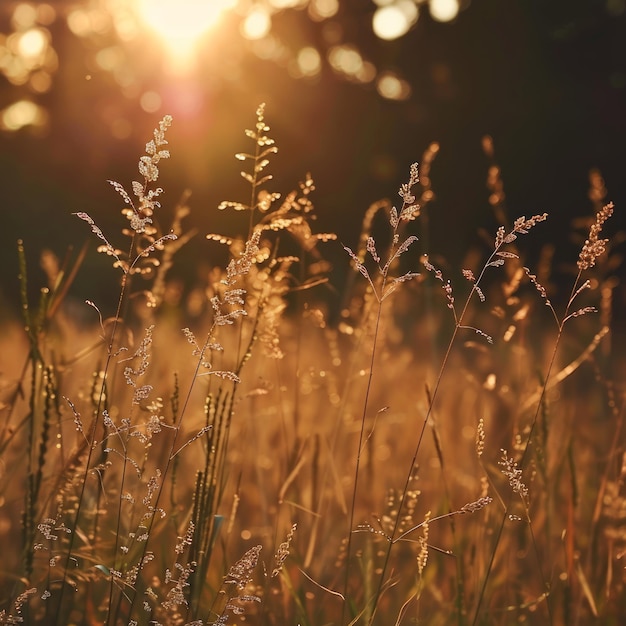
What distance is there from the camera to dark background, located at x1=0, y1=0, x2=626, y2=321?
1360 cm

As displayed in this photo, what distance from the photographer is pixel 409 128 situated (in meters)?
15.4

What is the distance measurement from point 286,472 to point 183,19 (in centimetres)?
934

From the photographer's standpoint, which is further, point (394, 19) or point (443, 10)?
point (394, 19)

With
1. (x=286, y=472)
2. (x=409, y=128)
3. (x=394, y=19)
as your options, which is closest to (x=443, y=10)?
(x=394, y=19)

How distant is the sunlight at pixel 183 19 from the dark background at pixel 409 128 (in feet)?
3.44

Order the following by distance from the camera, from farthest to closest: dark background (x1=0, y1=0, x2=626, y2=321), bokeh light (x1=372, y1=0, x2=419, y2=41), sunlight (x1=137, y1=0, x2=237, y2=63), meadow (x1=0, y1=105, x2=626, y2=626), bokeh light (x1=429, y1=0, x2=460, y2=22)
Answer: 1. bokeh light (x1=372, y1=0, x2=419, y2=41)
2. bokeh light (x1=429, y1=0, x2=460, y2=22)
3. dark background (x1=0, y1=0, x2=626, y2=321)
4. sunlight (x1=137, y1=0, x2=237, y2=63)
5. meadow (x1=0, y1=105, x2=626, y2=626)

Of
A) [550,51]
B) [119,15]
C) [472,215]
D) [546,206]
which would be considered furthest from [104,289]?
[119,15]

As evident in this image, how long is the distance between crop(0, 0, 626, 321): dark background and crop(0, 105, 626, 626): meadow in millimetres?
8369

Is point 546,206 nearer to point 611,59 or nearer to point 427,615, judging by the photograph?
point 611,59

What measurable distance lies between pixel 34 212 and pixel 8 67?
6738 mm

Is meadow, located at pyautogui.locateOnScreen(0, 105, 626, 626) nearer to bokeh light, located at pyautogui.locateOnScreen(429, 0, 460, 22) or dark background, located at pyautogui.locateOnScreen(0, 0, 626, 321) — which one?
dark background, located at pyautogui.locateOnScreen(0, 0, 626, 321)

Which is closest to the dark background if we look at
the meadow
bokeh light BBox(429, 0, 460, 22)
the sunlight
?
bokeh light BBox(429, 0, 460, 22)

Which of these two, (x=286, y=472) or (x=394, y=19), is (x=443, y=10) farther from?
(x=286, y=472)

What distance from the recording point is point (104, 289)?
11.1 metres
